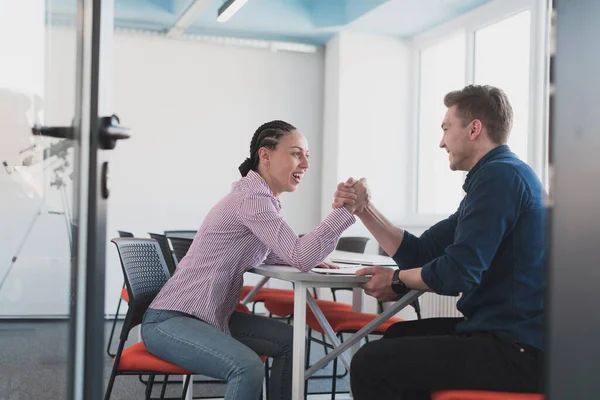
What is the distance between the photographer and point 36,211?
1.19m

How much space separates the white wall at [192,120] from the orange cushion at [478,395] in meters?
5.67

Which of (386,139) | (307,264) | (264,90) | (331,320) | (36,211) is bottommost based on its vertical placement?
(331,320)

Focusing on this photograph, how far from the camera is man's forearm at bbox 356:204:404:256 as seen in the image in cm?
262

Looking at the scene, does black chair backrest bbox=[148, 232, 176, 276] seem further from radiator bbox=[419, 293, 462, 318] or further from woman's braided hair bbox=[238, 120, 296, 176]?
radiator bbox=[419, 293, 462, 318]

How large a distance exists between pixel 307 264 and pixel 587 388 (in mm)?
1637

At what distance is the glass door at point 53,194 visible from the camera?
3.55ft

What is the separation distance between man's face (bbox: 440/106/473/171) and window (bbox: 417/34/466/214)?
15.5 ft

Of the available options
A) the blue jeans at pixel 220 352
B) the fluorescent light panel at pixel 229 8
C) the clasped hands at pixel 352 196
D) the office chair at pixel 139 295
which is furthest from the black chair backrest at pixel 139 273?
the fluorescent light panel at pixel 229 8

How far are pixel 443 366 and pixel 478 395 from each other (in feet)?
0.38

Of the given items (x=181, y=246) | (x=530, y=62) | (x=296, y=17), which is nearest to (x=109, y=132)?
(x=181, y=246)

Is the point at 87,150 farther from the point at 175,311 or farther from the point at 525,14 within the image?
the point at 525,14

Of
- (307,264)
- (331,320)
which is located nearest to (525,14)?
(331,320)

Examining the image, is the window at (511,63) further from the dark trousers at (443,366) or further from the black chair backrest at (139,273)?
the dark trousers at (443,366)

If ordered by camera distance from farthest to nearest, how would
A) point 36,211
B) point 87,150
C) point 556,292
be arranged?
point 36,211 → point 87,150 → point 556,292
